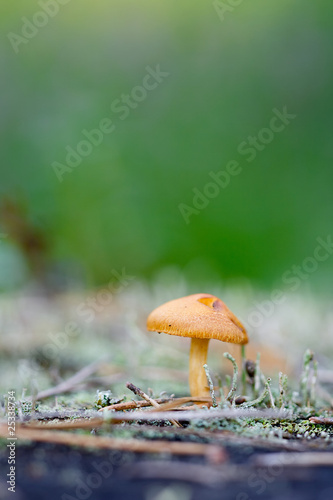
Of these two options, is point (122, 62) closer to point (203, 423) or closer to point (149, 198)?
point (149, 198)

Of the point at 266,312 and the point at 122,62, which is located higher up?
the point at 122,62

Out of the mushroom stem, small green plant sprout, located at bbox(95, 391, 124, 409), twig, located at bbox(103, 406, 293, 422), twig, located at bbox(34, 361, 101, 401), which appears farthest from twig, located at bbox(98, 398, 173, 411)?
twig, located at bbox(34, 361, 101, 401)

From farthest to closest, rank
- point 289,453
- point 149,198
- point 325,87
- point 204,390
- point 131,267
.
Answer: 1. point 325,87
2. point 149,198
3. point 131,267
4. point 204,390
5. point 289,453

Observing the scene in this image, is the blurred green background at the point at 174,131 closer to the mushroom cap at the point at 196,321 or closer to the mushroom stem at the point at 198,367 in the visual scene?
the mushroom stem at the point at 198,367

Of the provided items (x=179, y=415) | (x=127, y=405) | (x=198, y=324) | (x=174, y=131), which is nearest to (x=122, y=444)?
(x=179, y=415)

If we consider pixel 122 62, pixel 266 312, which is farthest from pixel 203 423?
pixel 122 62

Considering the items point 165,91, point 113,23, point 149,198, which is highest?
point 113,23

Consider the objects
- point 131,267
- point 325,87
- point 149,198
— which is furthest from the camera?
point 325,87
